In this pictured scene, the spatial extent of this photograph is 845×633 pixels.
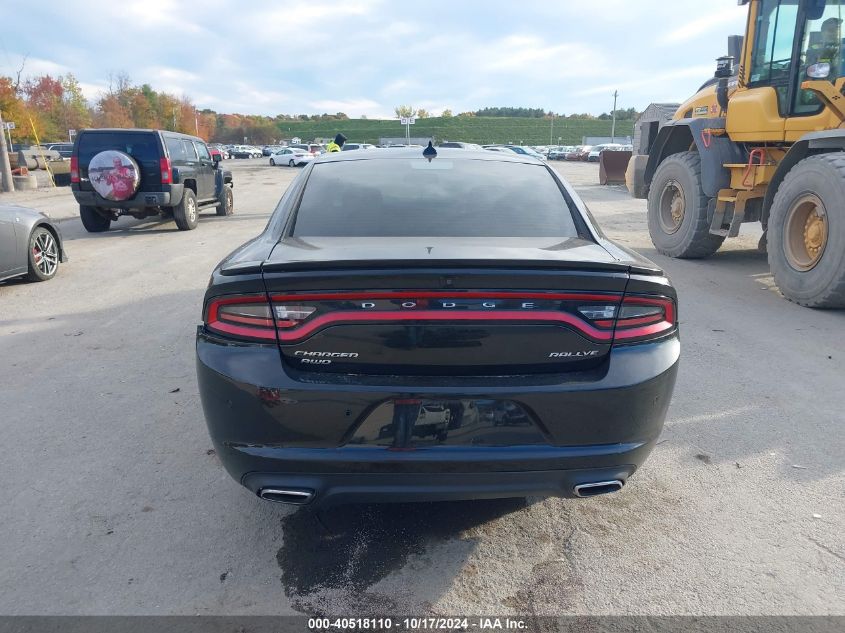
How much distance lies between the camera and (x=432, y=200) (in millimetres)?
3205

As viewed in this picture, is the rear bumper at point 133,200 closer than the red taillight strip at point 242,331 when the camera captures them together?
No

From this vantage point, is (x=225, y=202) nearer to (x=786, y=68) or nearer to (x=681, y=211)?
(x=681, y=211)

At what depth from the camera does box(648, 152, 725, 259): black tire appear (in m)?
8.60

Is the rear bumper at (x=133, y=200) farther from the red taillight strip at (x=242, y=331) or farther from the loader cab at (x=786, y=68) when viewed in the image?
the red taillight strip at (x=242, y=331)

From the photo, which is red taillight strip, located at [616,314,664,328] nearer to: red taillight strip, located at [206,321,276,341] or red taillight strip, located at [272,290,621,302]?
red taillight strip, located at [272,290,621,302]

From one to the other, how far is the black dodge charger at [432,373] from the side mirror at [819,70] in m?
5.42

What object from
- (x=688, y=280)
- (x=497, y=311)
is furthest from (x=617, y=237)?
(x=497, y=311)

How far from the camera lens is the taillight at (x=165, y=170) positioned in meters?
11.5

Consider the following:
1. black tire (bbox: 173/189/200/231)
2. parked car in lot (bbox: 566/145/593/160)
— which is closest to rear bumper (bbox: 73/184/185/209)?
black tire (bbox: 173/189/200/231)

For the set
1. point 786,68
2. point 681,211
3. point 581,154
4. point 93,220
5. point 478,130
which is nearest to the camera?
point 786,68

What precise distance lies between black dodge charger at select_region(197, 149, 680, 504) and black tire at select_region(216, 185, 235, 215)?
13.7 m

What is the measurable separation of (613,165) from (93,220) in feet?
62.5

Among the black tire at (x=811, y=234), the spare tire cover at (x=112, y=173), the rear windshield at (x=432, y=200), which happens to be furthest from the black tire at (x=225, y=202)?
the rear windshield at (x=432, y=200)

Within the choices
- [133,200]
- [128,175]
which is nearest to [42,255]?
[128,175]
